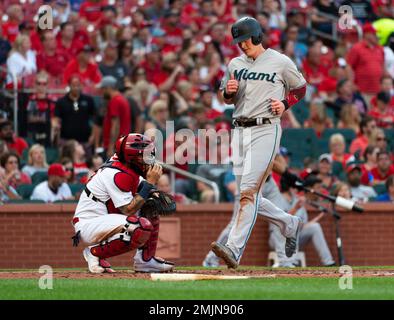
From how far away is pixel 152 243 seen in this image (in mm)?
11250

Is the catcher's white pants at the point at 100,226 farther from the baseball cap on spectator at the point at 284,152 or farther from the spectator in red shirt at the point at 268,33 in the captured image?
the spectator in red shirt at the point at 268,33

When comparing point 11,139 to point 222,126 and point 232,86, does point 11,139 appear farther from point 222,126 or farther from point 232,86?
point 232,86

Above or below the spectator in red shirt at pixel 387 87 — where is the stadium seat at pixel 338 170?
below

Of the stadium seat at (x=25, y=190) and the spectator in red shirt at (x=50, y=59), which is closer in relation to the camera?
the stadium seat at (x=25, y=190)

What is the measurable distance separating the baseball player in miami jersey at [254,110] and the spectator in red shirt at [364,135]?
7.03m

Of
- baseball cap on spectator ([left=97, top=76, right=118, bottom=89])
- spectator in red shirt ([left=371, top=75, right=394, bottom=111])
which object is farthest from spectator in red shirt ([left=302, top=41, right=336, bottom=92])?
baseball cap on spectator ([left=97, top=76, right=118, bottom=89])

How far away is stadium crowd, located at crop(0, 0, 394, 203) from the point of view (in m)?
17.0

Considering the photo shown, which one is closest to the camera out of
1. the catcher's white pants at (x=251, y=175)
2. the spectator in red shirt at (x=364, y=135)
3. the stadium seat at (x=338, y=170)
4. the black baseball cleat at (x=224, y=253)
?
the black baseball cleat at (x=224, y=253)

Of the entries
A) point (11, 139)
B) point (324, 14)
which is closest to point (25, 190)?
point (11, 139)

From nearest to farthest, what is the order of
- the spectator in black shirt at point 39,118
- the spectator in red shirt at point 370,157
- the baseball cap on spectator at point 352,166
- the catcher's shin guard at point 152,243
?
the catcher's shin guard at point 152,243 < the baseball cap on spectator at point 352,166 < the spectator in black shirt at point 39,118 < the spectator in red shirt at point 370,157

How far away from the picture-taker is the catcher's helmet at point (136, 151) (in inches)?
429

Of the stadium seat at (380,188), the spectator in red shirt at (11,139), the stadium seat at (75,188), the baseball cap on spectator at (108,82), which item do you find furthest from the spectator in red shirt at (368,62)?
the stadium seat at (75,188)

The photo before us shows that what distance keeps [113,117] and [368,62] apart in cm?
557
